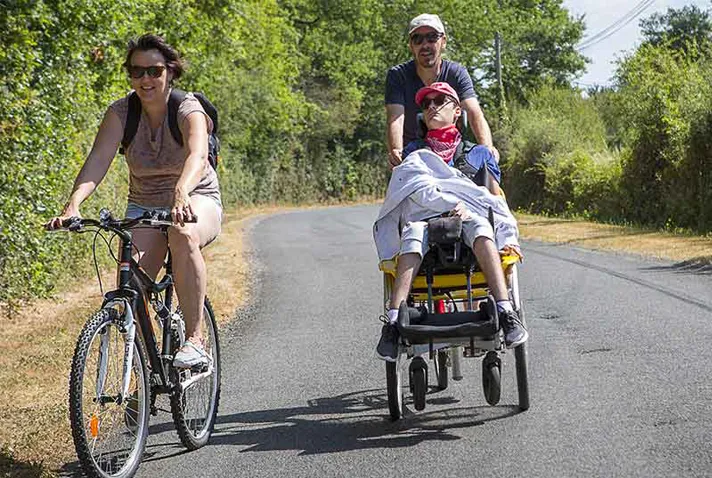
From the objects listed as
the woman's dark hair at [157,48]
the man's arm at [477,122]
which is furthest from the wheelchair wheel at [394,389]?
the woman's dark hair at [157,48]

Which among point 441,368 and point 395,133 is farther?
point 441,368

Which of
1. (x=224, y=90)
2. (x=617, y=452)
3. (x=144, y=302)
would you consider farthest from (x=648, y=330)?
(x=224, y=90)

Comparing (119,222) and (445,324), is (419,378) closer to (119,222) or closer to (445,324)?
(445,324)

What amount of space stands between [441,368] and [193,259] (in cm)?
206

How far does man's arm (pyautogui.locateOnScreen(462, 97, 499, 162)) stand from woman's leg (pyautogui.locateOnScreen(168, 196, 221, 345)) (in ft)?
5.79

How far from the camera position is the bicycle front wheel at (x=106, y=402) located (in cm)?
474

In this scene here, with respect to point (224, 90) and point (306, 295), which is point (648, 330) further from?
point (224, 90)

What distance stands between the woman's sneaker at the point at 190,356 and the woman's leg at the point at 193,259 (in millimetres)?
46

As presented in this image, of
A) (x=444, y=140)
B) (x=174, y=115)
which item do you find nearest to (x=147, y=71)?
(x=174, y=115)

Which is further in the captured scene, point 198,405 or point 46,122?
point 46,122

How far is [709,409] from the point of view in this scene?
598 cm

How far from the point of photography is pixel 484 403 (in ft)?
21.6

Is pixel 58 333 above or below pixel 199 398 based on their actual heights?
below

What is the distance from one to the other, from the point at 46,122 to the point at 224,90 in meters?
32.1
